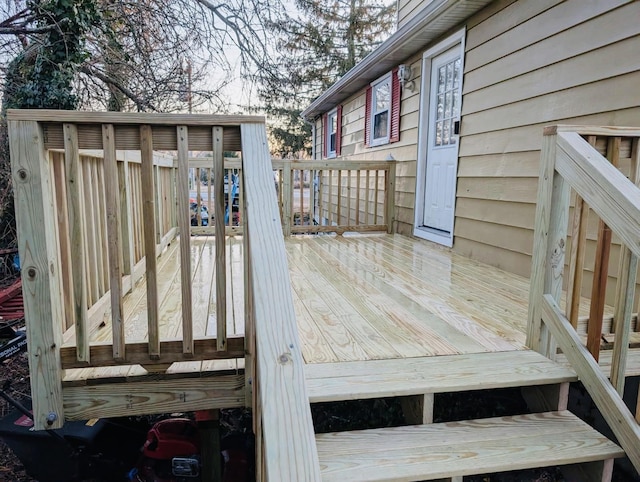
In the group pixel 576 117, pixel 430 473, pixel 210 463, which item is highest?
pixel 576 117

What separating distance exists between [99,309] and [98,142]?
1018mm

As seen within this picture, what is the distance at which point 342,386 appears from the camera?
67.7 inches

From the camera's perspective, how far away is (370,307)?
2.80 m

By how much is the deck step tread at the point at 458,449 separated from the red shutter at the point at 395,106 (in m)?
4.88

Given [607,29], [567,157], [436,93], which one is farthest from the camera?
[436,93]

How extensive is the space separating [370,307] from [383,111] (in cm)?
472

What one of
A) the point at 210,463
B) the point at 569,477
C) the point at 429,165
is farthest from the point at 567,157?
the point at 429,165

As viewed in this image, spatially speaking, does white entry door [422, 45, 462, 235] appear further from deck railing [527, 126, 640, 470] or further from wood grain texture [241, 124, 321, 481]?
wood grain texture [241, 124, 321, 481]

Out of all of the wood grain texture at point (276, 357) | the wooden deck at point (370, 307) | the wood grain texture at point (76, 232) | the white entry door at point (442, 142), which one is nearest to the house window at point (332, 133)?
the white entry door at point (442, 142)

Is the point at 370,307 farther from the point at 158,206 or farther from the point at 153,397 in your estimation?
the point at 158,206

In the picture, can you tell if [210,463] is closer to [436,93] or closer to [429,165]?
[429,165]

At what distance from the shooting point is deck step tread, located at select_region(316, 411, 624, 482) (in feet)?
4.81

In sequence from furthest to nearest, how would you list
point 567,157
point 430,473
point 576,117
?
point 576,117
point 567,157
point 430,473

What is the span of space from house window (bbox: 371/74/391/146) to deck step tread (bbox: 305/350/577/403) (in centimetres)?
498
